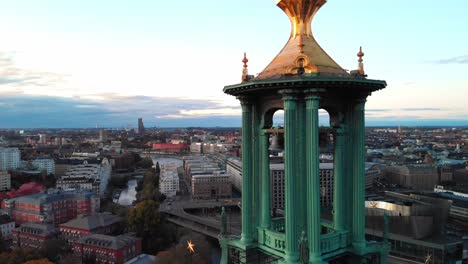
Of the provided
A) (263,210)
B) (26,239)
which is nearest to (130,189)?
(26,239)

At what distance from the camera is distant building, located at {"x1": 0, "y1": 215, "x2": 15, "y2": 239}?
5947cm

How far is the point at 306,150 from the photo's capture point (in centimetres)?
829

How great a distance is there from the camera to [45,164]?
386ft

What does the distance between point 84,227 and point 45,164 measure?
72.9 metres

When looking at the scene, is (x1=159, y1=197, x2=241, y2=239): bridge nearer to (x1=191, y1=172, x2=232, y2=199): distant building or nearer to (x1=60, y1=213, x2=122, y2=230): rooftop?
(x1=191, y1=172, x2=232, y2=199): distant building

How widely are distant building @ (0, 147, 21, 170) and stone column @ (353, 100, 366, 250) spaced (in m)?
128

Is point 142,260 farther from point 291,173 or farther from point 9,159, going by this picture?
point 9,159

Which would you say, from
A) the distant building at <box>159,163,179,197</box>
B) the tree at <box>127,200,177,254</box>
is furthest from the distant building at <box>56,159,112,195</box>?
the tree at <box>127,200,177,254</box>

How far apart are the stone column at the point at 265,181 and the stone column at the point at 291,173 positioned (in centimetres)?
139

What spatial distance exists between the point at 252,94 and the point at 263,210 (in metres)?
2.94

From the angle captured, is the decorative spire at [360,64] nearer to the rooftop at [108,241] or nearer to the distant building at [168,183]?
the rooftop at [108,241]

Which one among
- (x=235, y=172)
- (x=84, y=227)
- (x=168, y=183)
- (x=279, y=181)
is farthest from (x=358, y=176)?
(x=235, y=172)

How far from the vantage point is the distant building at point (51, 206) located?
209 ft

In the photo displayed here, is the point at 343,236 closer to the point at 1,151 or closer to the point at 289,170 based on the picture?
the point at 289,170
